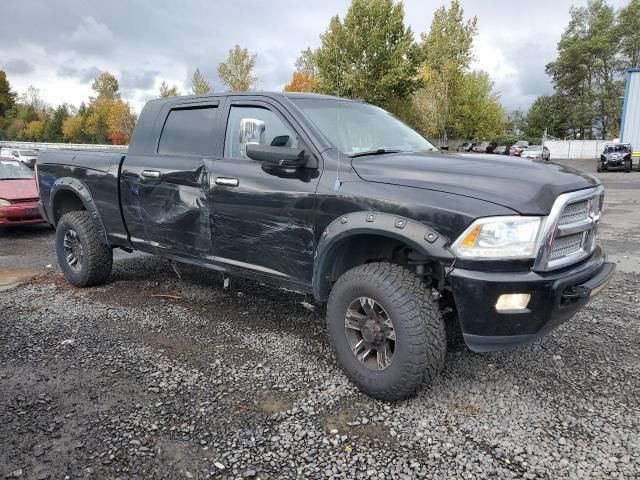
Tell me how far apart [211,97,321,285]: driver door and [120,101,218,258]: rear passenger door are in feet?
0.60

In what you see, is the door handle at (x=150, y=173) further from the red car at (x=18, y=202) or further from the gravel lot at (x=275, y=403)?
the red car at (x=18, y=202)

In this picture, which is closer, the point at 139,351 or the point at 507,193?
the point at 507,193

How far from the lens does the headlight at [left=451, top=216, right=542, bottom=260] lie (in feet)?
8.43

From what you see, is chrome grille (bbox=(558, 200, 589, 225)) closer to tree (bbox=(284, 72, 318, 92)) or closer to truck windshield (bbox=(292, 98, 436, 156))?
truck windshield (bbox=(292, 98, 436, 156))

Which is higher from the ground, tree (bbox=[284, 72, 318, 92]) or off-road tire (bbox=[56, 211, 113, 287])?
tree (bbox=[284, 72, 318, 92])

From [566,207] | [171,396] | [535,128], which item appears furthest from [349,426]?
[535,128]

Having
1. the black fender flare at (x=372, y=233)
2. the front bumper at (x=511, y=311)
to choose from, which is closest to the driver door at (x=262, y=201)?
the black fender flare at (x=372, y=233)

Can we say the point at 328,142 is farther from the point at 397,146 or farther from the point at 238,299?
the point at 238,299

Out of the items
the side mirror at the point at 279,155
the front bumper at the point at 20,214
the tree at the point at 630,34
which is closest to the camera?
the side mirror at the point at 279,155

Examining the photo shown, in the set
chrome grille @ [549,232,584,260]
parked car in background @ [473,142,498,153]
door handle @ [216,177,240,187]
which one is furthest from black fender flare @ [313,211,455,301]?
parked car in background @ [473,142,498,153]

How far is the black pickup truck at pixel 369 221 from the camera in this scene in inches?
103

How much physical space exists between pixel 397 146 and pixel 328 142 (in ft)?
2.14

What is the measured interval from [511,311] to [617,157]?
27.0 metres

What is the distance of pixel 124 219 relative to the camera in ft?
15.4
